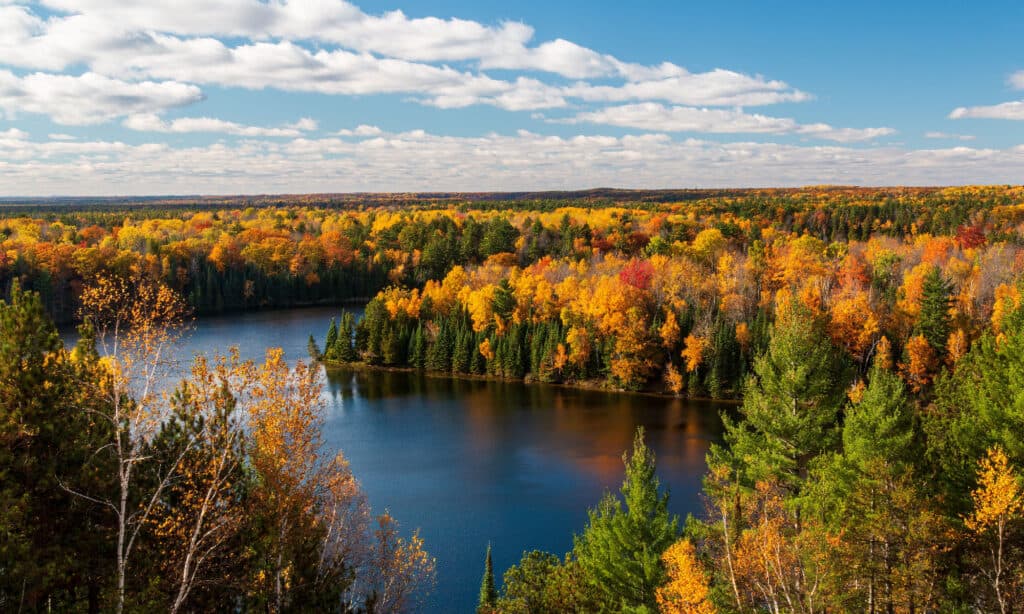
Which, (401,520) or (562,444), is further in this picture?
(562,444)

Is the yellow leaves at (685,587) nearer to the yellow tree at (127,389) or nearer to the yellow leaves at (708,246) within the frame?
the yellow tree at (127,389)

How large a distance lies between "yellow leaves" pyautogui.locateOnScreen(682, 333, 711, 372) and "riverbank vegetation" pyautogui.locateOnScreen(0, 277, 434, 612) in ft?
131

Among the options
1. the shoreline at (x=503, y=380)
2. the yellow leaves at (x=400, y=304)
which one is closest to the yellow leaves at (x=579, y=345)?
the shoreline at (x=503, y=380)

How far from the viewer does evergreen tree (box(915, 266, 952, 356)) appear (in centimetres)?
4572

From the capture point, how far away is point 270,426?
11484 millimetres

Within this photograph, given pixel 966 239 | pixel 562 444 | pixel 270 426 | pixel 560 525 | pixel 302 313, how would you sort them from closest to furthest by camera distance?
1. pixel 270 426
2. pixel 560 525
3. pixel 562 444
4. pixel 966 239
5. pixel 302 313

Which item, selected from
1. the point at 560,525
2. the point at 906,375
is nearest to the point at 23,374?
the point at 560,525

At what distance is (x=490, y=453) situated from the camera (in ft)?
121

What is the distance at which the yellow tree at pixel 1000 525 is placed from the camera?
12.5 meters

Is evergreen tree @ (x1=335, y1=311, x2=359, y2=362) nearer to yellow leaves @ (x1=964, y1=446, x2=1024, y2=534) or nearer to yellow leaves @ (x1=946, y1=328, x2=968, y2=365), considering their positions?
yellow leaves @ (x1=946, y1=328, x2=968, y2=365)

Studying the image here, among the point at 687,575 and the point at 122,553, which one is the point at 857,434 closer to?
the point at 687,575

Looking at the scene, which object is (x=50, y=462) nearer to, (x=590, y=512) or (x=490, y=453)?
(x=590, y=512)

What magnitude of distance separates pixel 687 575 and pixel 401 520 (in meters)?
18.0

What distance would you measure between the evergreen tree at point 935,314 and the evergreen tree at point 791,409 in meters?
30.9
